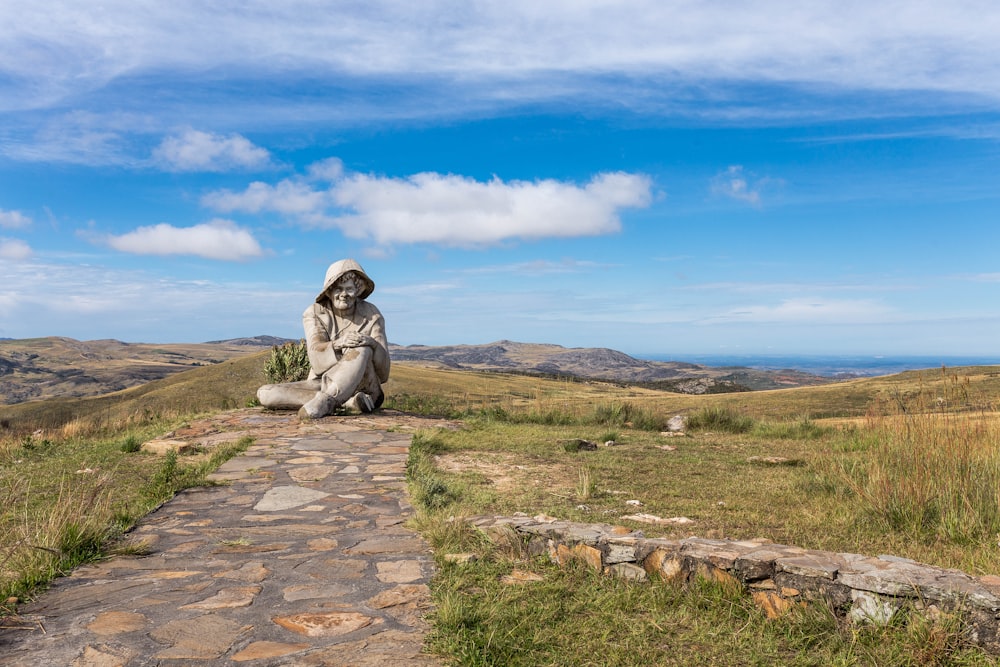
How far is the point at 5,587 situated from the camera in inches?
150

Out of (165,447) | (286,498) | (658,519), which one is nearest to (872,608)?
(658,519)

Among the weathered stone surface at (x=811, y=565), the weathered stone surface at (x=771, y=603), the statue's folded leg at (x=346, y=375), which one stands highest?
the statue's folded leg at (x=346, y=375)

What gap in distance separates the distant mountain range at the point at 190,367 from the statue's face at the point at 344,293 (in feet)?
123

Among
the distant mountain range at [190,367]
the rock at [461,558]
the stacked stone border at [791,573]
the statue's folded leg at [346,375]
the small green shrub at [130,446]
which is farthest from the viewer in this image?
the distant mountain range at [190,367]

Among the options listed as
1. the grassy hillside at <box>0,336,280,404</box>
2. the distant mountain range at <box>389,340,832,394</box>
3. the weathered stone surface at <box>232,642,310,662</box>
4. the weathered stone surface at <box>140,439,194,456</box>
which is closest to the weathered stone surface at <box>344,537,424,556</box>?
the weathered stone surface at <box>232,642,310,662</box>

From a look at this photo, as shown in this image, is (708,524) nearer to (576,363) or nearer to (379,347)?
(379,347)

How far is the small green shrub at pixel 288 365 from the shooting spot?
1556 centimetres

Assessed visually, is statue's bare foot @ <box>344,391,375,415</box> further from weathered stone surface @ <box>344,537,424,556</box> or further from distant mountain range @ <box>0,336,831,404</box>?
distant mountain range @ <box>0,336,831,404</box>

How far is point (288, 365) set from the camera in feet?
51.5

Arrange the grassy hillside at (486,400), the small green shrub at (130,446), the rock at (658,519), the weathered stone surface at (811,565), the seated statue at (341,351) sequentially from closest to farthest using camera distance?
1. the weathered stone surface at (811,565)
2. the rock at (658,519)
3. the small green shrub at (130,446)
4. the seated statue at (341,351)
5. the grassy hillside at (486,400)

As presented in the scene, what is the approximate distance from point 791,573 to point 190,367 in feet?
399

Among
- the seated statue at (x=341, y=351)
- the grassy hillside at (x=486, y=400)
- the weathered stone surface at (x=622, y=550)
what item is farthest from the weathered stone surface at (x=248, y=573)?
the seated statue at (x=341, y=351)

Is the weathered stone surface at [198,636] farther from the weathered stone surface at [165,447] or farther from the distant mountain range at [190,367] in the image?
the distant mountain range at [190,367]

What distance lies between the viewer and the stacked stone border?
11.0ft
